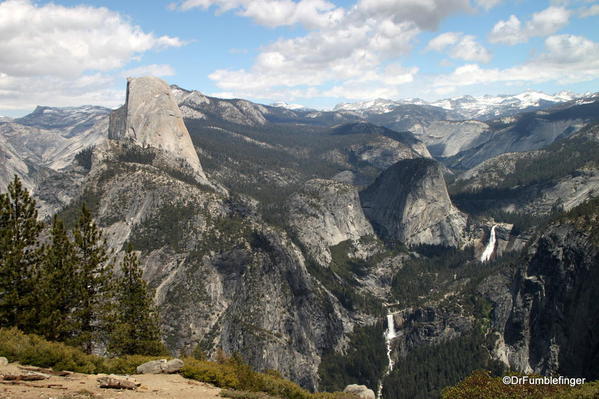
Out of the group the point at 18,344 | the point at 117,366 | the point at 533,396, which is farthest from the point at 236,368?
the point at 533,396

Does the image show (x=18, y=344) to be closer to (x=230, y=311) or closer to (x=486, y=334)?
(x=230, y=311)

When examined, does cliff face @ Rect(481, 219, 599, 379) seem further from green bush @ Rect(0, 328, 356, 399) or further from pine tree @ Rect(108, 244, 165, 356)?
pine tree @ Rect(108, 244, 165, 356)

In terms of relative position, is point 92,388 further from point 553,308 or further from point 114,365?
point 553,308

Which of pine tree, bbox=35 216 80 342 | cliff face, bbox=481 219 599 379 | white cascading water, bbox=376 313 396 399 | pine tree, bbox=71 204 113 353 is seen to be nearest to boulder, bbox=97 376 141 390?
pine tree, bbox=35 216 80 342

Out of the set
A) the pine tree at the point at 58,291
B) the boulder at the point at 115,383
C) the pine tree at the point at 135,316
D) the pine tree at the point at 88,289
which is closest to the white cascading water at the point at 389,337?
the pine tree at the point at 135,316

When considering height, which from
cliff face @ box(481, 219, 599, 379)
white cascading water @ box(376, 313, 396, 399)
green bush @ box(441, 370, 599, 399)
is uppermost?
green bush @ box(441, 370, 599, 399)

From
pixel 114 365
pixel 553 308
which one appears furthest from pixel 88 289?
pixel 553 308

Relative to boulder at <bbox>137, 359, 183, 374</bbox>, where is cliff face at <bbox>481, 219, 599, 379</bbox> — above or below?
below

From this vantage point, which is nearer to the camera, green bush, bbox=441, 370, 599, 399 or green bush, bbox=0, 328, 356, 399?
green bush, bbox=0, 328, 356, 399
